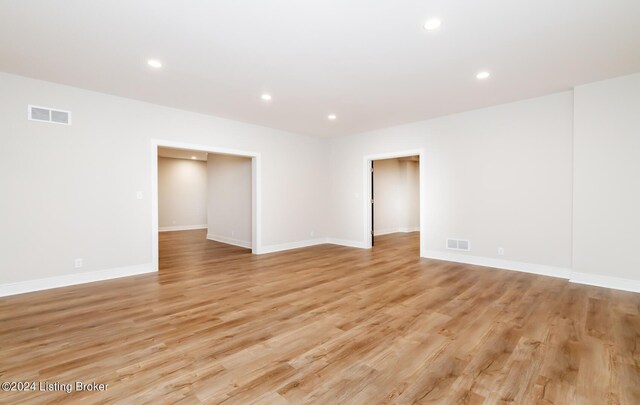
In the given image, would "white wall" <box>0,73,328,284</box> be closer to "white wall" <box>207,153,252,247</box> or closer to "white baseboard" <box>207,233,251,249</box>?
"white wall" <box>207,153,252,247</box>

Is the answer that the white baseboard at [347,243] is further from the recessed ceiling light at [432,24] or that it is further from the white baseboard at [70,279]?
the recessed ceiling light at [432,24]

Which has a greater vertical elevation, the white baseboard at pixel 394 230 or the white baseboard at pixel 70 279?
the white baseboard at pixel 394 230

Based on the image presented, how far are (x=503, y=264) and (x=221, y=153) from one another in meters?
5.66

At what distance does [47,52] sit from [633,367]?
19.9ft

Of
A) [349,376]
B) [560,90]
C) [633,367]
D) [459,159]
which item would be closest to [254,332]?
[349,376]

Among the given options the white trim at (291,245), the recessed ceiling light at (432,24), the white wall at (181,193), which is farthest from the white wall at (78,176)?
the white wall at (181,193)

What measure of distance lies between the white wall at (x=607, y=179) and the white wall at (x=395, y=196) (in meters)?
5.53

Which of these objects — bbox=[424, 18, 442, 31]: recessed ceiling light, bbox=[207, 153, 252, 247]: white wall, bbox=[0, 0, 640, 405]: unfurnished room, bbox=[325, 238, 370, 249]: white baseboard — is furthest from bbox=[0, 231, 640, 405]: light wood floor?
bbox=[207, 153, 252, 247]: white wall

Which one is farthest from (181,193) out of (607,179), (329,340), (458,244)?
(607,179)

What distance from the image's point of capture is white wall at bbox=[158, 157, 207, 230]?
1049 centimetres

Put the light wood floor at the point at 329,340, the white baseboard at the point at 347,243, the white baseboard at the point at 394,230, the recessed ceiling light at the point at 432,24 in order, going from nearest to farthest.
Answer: the light wood floor at the point at 329,340
the recessed ceiling light at the point at 432,24
the white baseboard at the point at 347,243
the white baseboard at the point at 394,230

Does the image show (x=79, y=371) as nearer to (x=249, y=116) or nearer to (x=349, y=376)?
(x=349, y=376)

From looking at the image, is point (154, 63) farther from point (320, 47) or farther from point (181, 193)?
point (181, 193)

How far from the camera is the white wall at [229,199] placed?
23.5 ft
